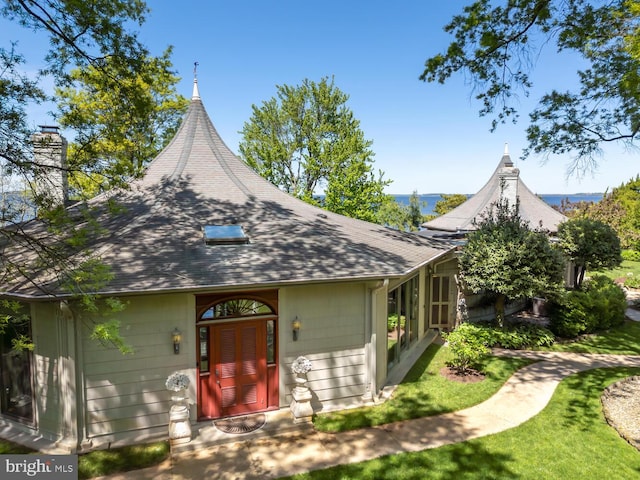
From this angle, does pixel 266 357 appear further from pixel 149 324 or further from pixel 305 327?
pixel 149 324

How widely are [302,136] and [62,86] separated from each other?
71.4ft

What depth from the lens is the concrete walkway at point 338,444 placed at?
20.9 ft

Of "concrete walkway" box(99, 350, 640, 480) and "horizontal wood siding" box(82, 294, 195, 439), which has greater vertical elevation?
"horizontal wood siding" box(82, 294, 195, 439)

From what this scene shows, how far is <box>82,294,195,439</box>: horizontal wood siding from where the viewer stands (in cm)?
696

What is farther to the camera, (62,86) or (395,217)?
(395,217)

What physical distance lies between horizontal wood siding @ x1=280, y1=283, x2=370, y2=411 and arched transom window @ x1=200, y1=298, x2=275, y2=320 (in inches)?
17.3

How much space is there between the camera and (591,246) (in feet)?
49.5

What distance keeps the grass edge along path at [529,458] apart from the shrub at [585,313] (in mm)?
5685

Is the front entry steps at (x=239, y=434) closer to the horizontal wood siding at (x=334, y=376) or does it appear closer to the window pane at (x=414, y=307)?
the horizontal wood siding at (x=334, y=376)

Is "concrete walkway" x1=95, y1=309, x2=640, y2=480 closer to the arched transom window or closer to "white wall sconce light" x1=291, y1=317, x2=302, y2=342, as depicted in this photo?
"white wall sconce light" x1=291, y1=317, x2=302, y2=342

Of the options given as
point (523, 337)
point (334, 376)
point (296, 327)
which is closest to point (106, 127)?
point (296, 327)

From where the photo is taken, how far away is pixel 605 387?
933 cm
